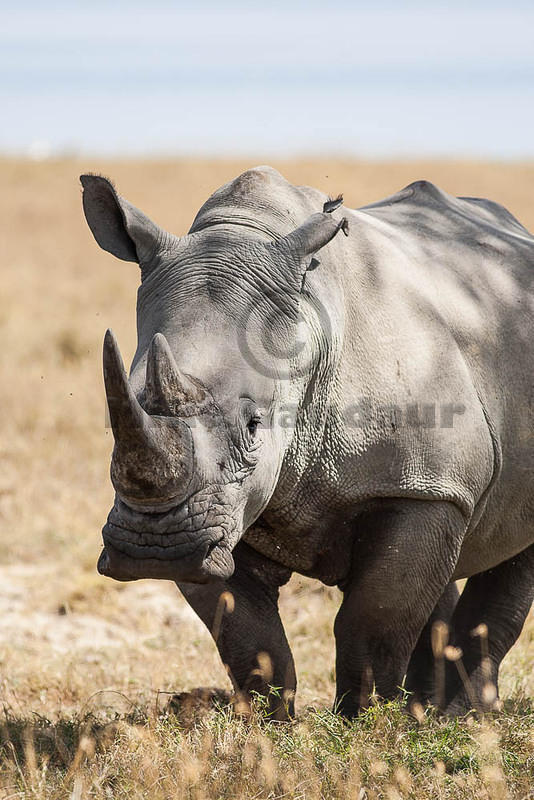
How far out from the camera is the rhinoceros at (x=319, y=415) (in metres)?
3.30

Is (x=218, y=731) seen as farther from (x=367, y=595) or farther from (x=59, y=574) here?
(x=59, y=574)

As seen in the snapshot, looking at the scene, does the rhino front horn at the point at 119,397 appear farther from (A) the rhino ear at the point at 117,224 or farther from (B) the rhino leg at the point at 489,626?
(B) the rhino leg at the point at 489,626

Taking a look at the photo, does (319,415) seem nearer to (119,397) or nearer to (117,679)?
(119,397)

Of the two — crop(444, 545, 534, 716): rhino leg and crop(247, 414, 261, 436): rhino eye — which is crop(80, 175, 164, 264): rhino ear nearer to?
crop(247, 414, 261, 436): rhino eye

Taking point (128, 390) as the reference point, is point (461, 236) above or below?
above

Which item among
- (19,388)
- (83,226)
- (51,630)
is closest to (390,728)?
(51,630)

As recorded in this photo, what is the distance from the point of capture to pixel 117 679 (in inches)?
212

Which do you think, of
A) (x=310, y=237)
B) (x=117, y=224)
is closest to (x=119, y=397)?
(x=310, y=237)

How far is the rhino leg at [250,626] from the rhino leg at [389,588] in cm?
25

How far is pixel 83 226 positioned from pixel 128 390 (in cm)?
2034

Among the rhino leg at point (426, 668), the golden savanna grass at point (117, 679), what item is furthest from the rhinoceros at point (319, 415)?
the golden savanna grass at point (117, 679)

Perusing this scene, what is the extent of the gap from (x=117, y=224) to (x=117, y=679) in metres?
2.34

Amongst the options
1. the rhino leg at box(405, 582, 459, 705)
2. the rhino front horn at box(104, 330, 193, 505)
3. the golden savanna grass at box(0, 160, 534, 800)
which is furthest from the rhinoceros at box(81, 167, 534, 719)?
the golden savanna grass at box(0, 160, 534, 800)

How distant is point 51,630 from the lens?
20.4 ft
